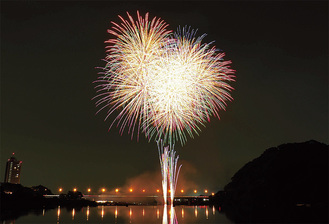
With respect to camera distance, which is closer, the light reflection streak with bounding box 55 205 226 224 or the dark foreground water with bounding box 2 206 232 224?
the dark foreground water with bounding box 2 206 232 224

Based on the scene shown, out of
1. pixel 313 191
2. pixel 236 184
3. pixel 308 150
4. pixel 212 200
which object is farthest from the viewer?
pixel 236 184

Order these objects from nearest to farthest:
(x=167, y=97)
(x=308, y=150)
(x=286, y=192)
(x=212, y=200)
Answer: (x=167, y=97) < (x=286, y=192) < (x=308, y=150) < (x=212, y=200)

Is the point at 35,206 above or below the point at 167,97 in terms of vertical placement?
below

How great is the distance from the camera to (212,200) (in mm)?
130000

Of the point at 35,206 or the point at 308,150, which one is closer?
the point at 35,206

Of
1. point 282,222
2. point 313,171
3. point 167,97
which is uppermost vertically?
point 167,97

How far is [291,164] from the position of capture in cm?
8931

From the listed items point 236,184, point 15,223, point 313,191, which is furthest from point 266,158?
point 15,223

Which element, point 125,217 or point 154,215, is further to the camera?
point 154,215

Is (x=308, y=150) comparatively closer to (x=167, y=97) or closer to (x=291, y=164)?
(x=291, y=164)

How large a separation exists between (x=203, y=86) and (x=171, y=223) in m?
16.6

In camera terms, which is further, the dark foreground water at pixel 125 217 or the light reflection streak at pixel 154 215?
the light reflection streak at pixel 154 215

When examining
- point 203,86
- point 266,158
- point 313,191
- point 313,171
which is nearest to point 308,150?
point 313,171

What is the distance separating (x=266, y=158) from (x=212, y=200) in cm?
3024
